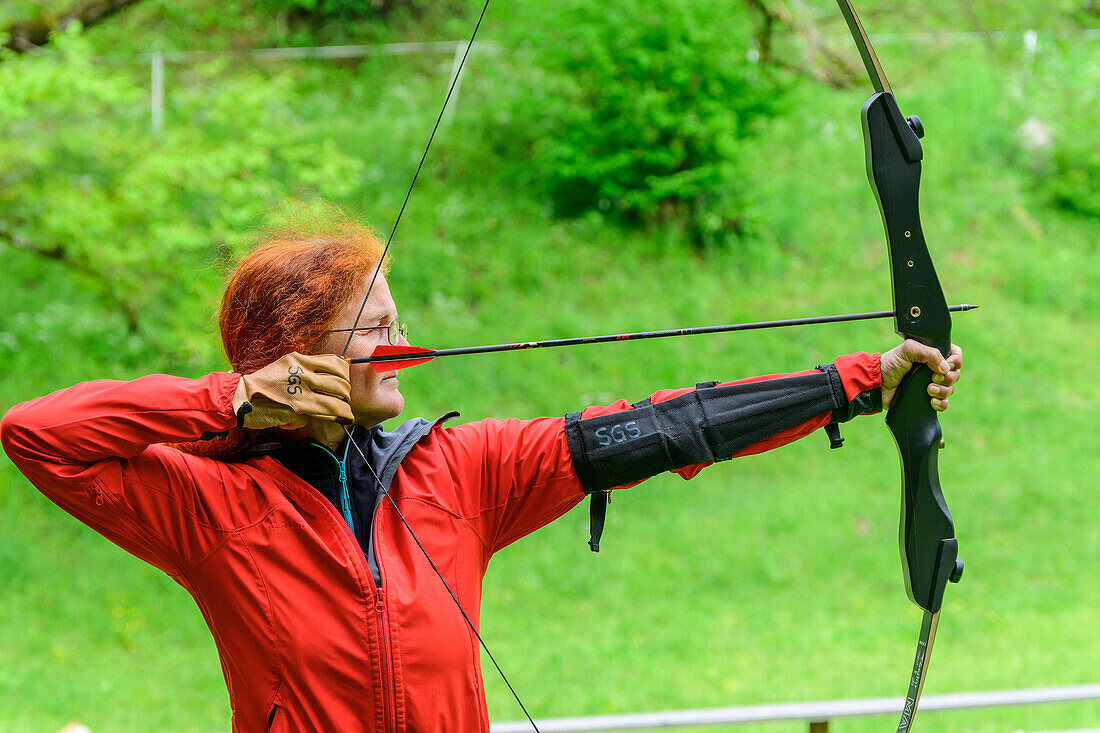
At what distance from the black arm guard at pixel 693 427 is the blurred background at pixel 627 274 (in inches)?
98.5

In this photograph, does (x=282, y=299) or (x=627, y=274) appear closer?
(x=282, y=299)

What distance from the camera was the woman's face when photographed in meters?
1.32

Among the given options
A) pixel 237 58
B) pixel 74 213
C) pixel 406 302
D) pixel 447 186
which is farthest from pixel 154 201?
pixel 237 58

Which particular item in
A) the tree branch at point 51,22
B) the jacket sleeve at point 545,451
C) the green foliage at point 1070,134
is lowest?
the green foliage at point 1070,134

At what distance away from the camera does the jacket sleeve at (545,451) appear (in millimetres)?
1356

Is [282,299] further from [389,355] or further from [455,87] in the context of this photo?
[455,87]

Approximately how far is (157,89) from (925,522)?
759cm

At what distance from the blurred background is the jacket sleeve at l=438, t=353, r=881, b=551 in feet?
7.89

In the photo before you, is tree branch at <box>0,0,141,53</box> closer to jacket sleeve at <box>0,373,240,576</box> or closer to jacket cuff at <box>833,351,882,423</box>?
jacket sleeve at <box>0,373,240,576</box>

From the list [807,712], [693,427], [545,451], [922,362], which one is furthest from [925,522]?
[807,712]

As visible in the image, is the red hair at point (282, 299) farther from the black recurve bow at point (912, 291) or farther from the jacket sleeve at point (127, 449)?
the black recurve bow at point (912, 291)

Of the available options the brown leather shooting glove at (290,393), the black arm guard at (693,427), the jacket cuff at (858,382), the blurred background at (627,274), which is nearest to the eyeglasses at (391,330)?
the brown leather shooting glove at (290,393)

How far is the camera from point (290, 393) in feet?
3.94

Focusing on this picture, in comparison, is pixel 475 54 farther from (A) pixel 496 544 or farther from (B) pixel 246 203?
(A) pixel 496 544
